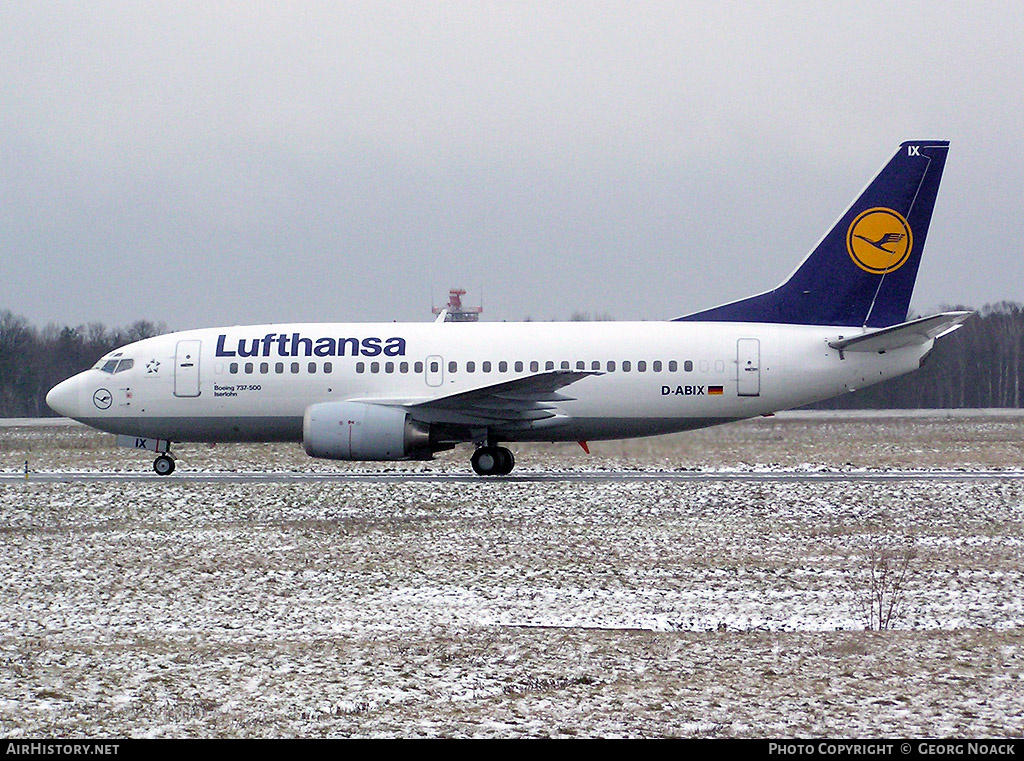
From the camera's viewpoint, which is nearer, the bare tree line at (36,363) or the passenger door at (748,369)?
the passenger door at (748,369)

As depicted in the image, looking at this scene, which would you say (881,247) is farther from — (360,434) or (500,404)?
(360,434)

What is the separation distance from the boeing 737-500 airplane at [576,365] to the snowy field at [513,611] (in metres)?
3.32

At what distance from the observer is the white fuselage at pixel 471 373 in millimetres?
23062

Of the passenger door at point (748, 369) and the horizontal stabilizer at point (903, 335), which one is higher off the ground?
the horizontal stabilizer at point (903, 335)

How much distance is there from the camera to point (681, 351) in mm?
23219

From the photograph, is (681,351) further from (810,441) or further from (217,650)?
(217,650)

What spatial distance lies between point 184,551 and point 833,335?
1500 cm

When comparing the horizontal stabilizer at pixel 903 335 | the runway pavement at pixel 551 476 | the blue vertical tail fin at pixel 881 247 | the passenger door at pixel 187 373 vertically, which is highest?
the blue vertical tail fin at pixel 881 247

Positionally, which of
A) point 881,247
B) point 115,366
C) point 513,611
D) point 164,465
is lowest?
point 513,611

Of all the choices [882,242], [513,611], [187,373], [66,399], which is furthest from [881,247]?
[66,399]

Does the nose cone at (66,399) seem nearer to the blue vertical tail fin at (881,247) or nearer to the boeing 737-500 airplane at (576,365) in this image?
the boeing 737-500 airplane at (576,365)

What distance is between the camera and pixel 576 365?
23.5 m

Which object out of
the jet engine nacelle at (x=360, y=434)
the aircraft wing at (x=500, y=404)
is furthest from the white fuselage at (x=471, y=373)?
the jet engine nacelle at (x=360, y=434)

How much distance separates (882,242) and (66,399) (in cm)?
1843
